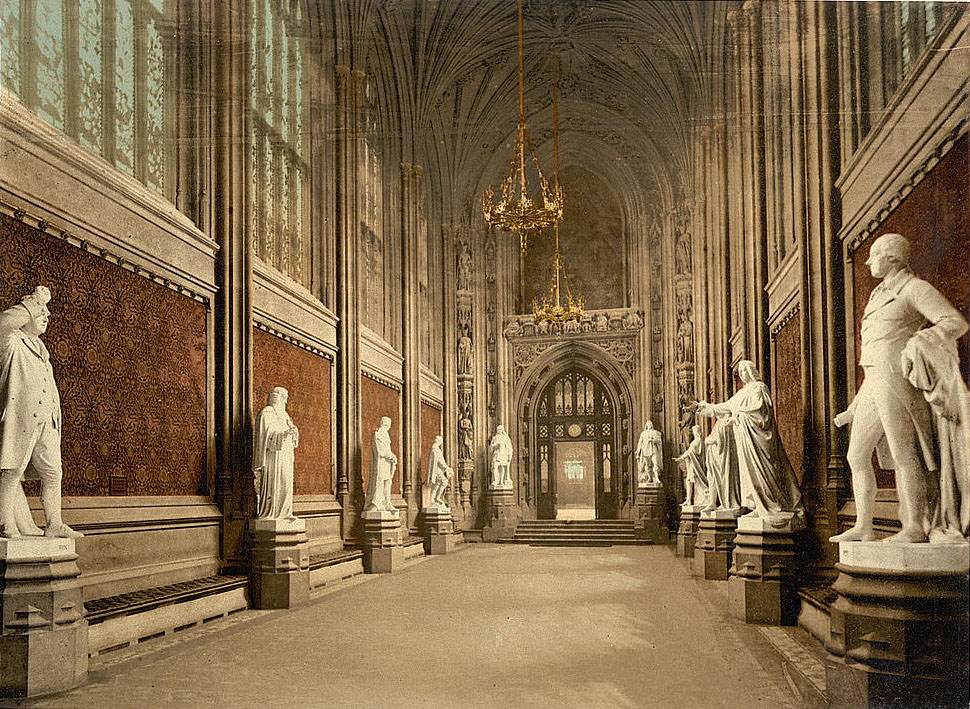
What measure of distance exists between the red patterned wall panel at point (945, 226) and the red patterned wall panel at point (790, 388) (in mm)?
3461

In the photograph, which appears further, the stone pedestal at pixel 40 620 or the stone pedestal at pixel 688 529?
the stone pedestal at pixel 688 529

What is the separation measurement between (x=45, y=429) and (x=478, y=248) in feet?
65.3

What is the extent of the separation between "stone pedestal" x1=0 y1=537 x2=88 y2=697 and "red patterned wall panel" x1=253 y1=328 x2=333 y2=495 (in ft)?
18.6

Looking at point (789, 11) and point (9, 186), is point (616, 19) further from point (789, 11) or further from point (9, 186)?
point (9, 186)

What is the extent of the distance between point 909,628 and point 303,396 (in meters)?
10.2

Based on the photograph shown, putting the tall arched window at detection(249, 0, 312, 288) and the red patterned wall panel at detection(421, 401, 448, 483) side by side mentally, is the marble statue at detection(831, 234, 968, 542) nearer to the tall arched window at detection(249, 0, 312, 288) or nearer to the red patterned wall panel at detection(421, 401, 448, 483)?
the tall arched window at detection(249, 0, 312, 288)

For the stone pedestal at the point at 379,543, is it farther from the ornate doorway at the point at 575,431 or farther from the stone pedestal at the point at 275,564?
the ornate doorway at the point at 575,431

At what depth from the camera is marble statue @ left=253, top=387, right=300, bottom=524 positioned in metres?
9.88

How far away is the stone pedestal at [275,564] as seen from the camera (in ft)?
32.1

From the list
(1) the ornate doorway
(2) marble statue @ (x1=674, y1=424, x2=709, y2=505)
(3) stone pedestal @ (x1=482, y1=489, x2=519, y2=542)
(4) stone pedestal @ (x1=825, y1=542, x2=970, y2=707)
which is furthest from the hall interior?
(1) the ornate doorway

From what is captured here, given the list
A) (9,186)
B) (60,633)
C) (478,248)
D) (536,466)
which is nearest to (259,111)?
(9,186)

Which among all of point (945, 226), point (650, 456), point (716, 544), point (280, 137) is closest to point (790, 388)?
point (716, 544)

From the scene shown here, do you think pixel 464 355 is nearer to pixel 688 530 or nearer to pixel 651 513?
pixel 651 513

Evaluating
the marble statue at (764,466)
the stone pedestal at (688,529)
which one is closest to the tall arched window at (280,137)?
the marble statue at (764,466)
